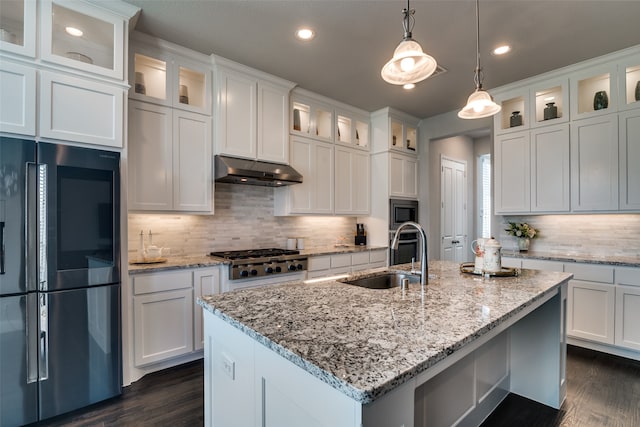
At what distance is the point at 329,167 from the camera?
4234 mm

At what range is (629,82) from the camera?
10.2 feet

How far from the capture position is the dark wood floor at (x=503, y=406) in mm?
1978

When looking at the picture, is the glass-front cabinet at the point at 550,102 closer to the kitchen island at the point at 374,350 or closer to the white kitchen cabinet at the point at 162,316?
the kitchen island at the point at 374,350

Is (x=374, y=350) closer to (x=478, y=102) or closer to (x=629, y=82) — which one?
(x=478, y=102)

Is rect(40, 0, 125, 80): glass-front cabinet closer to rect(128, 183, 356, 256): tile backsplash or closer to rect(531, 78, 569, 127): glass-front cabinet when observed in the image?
rect(128, 183, 356, 256): tile backsplash

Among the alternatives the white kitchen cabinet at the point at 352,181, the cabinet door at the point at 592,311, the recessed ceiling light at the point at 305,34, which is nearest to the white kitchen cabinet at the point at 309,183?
the white kitchen cabinet at the point at 352,181

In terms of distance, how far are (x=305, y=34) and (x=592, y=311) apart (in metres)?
3.75

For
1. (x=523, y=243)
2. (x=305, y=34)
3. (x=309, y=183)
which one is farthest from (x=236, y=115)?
(x=523, y=243)

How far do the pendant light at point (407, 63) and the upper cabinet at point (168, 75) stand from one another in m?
2.04

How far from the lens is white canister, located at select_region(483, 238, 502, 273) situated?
2014mm

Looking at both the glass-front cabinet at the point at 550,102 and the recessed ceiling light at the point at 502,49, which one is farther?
the glass-front cabinet at the point at 550,102

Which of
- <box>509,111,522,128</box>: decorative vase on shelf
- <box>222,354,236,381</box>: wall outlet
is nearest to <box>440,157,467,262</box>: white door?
<box>509,111,522,128</box>: decorative vase on shelf

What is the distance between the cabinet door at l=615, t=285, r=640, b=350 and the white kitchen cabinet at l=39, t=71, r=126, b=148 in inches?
176

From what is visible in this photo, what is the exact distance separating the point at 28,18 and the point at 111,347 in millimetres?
2250
